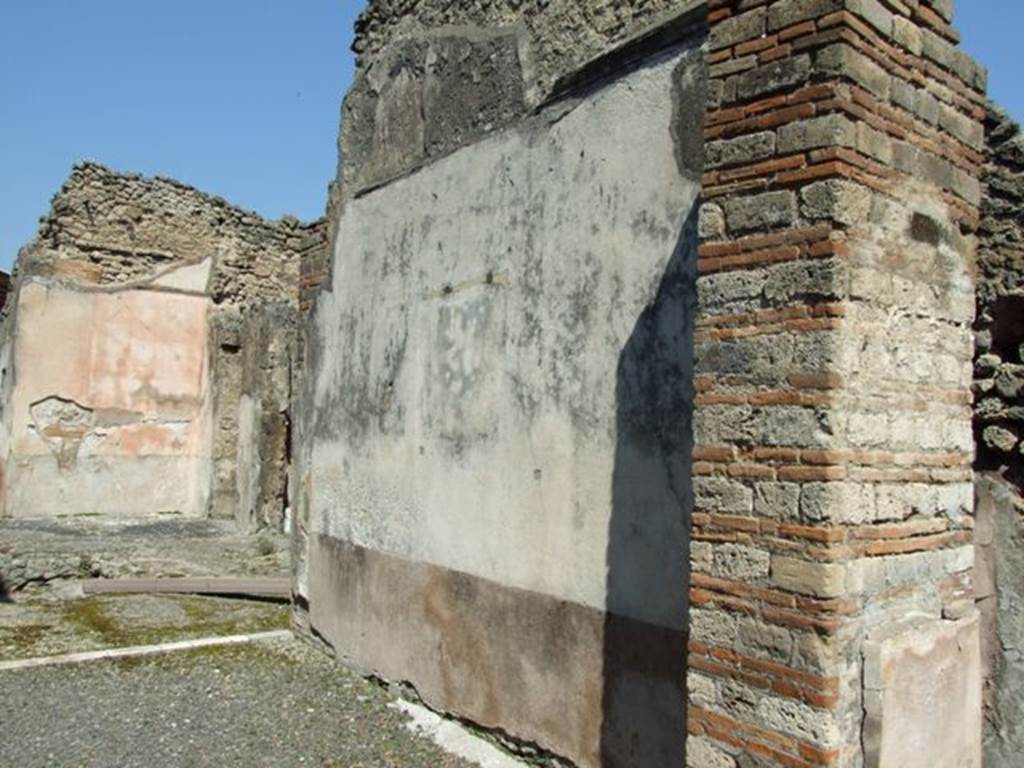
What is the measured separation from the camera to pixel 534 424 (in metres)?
4.16

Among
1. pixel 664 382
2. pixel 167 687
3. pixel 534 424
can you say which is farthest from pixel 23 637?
pixel 664 382

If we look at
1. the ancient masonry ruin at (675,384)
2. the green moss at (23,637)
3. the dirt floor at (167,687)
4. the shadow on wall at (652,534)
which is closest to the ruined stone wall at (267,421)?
the dirt floor at (167,687)

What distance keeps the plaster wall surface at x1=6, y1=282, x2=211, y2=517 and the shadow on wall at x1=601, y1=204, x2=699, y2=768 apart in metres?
8.99

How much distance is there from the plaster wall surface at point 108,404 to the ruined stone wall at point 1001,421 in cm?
993

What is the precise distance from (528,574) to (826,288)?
2.12m

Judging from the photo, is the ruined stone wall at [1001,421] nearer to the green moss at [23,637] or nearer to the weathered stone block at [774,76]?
the weathered stone block at [774,76]

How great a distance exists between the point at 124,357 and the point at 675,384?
980 cm

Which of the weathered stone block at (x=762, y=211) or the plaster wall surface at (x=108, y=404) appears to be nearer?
the weathered stone block at (x=762, y=211)

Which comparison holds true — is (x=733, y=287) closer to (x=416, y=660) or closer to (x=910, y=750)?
(x=910, y=750)

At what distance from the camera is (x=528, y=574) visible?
4168mm

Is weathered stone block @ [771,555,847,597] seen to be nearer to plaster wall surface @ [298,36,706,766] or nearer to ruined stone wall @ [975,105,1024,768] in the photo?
plaster wall surface @ [298,36,706,766]

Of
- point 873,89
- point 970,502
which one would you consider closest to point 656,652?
point 970,502

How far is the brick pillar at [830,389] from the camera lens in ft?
8.30

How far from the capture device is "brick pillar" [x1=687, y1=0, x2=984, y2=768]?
2.53m
